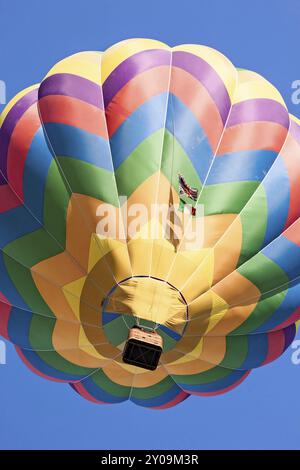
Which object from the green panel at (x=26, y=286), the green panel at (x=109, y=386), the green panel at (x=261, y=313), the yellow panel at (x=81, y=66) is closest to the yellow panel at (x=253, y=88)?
the yellow panel at (x=81, y=66)

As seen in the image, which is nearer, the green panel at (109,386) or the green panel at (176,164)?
the green panel at (176,164)

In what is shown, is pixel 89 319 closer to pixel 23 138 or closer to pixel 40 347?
pixel 40 347

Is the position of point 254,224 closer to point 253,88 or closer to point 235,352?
point 235,352

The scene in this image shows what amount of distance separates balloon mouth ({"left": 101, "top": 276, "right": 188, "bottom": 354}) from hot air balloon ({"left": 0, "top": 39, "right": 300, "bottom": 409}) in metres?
0.02

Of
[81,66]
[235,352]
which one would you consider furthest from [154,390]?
[81,66]

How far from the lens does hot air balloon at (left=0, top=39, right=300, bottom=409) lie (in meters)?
13.7

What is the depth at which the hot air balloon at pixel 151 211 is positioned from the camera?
44.9ft

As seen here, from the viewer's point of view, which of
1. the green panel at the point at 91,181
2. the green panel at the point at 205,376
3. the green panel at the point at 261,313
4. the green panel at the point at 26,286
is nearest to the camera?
the green panel at the point at 91,181

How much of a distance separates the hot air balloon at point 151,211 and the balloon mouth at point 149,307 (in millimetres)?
15

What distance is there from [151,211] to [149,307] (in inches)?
41.3

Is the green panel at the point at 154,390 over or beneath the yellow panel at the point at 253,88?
beneath

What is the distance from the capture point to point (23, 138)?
1438cm

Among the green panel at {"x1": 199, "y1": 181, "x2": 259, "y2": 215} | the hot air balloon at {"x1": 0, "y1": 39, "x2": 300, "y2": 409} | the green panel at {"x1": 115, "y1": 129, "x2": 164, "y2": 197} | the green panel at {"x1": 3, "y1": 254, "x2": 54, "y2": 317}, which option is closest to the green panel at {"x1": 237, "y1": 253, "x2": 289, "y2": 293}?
the hot air balloon at {"x1": 0, "y1": 39, "x2": 300, "y2": 409}

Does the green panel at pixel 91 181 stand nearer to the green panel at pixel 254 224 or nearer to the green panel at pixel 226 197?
the green panel at pixel 226 197
